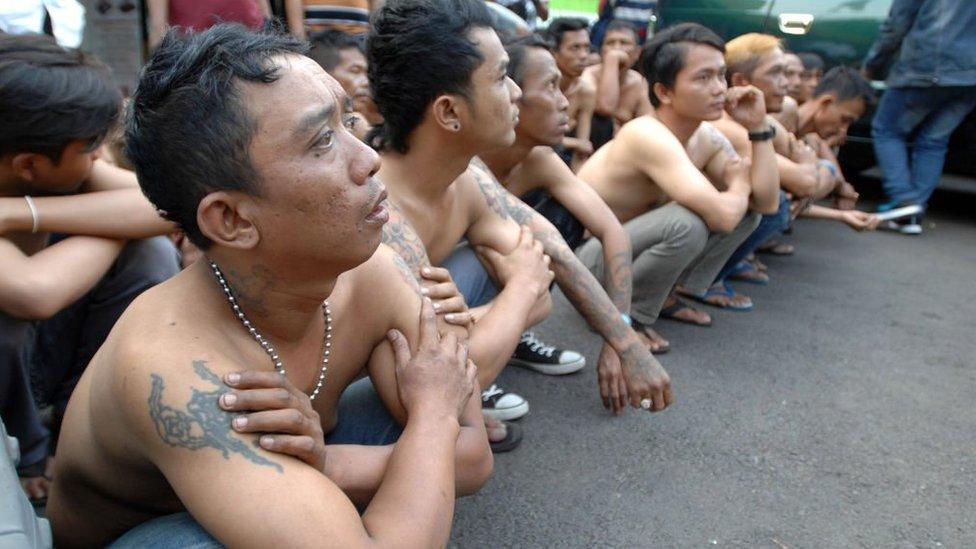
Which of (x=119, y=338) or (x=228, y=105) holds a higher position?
(x=228, y=105)

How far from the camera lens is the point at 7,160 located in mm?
2098

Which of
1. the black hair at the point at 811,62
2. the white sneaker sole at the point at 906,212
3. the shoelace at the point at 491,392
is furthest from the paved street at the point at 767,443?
the black hair at the point at 811,62

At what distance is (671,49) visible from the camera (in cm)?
380

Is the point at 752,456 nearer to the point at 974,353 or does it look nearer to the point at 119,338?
the point at 974,353

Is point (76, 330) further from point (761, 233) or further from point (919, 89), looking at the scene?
point (919, 89)

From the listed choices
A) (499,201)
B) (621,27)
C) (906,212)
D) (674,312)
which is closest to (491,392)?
(499,201)

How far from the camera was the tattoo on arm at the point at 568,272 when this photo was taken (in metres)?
2.76

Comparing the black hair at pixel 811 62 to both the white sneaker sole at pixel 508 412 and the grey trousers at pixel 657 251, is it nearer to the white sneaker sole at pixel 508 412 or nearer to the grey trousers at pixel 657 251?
the grey trousers at pixel 657 251

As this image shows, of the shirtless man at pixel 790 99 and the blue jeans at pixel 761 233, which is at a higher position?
the shirtless man at pixel 790 99

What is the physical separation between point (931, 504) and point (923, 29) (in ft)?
13.7

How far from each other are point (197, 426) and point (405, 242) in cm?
103

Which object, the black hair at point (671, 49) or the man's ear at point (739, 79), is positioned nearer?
the black hair at point (671, 49)

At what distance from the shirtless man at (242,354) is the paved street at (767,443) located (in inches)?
35.6

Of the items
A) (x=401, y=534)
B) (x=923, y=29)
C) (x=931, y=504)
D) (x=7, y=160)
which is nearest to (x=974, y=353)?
(x=931, y=504)
